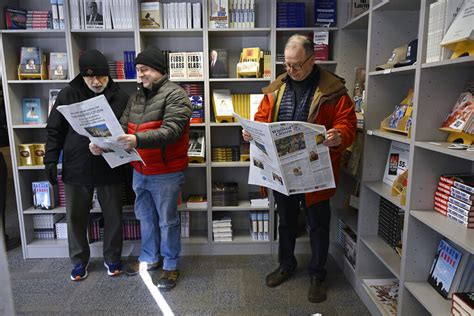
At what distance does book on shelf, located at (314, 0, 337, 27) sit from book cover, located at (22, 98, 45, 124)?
2.45m

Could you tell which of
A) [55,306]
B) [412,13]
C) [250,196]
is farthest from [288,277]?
[412,13]

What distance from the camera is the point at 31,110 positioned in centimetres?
294

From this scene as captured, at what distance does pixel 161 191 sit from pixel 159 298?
72 cm

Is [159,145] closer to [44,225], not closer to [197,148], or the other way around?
[197,148]

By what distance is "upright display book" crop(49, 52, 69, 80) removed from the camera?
9.18 feet

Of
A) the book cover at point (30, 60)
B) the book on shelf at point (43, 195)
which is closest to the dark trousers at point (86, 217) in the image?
the book on shelf at point (43, 195)

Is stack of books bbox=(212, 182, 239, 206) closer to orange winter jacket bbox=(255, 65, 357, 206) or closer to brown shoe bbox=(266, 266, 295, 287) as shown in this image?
brown shoe bbox=(266, 266, 295, 287)

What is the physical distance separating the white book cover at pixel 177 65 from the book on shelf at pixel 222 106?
317mm

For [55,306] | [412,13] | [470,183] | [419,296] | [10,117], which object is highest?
[412,13]

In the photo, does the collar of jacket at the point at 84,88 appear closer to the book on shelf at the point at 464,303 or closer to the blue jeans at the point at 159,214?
the blue jeans at the point at 159,214

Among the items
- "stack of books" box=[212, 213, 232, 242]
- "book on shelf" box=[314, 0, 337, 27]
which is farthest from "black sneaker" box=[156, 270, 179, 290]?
"book on shelf" box=[314, 0, 337, 27]

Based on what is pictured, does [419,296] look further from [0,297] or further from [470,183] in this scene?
[0,297]

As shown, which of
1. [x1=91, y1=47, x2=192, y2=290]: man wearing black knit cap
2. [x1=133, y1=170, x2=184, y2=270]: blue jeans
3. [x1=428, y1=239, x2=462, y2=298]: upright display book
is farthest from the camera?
[x1=133, y1=170, x2=184, y2=270]: blue jeans

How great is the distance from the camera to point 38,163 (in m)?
2.93
